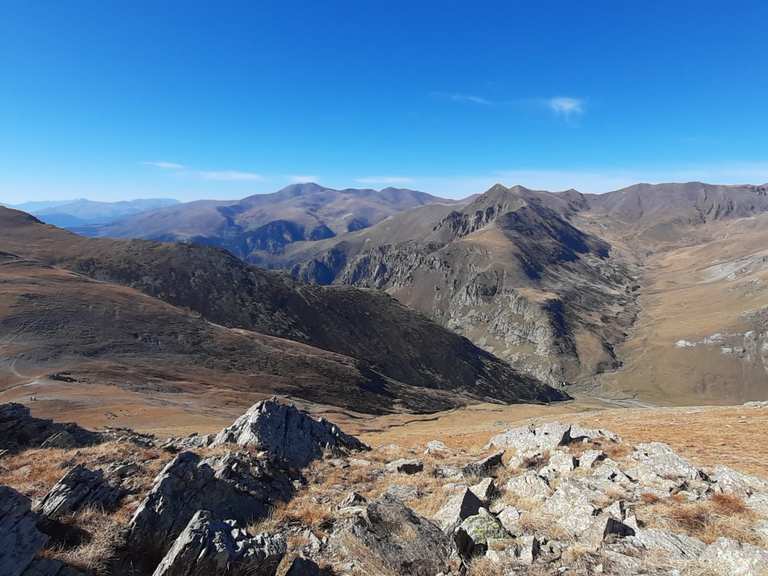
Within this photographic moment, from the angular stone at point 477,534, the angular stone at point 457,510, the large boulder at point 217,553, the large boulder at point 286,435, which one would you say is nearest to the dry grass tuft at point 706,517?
the angular stone at point 477,534

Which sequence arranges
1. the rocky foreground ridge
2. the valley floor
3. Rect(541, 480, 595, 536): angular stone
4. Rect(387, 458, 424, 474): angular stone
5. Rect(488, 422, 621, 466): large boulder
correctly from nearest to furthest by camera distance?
the rocky foreground ridge, Rect(541, 480, 595, 536): angular stone, Rect(387, 458, 424, 474): angular stone, Rect(488, 422, 621, 466): large boulder, the valley floor

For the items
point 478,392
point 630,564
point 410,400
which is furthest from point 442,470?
point 478,392

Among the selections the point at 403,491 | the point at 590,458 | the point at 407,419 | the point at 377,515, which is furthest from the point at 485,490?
the point at 407,419

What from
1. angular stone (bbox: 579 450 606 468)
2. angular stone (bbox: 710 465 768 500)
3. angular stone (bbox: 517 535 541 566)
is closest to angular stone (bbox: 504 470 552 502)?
angular stone (bbox: 579 450 606 468)

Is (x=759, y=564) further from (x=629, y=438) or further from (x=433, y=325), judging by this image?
(x=433, y=325)

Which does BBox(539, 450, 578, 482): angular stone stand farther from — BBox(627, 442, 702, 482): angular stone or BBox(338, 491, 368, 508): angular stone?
BBox(338, 491, 368, 508): angular stone

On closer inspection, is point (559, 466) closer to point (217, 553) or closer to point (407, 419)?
point (217, 553)
